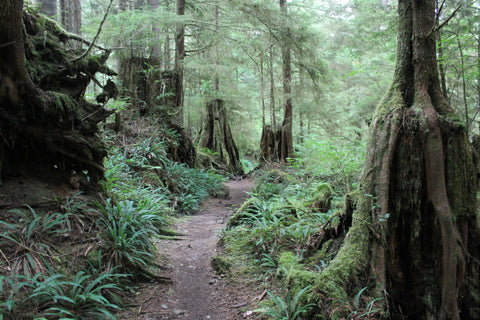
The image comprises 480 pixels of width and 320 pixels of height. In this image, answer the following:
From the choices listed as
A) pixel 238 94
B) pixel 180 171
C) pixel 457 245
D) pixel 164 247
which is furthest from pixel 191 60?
pixel 457 245

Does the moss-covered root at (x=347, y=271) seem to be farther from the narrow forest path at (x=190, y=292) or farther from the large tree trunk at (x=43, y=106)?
the large tree trunk at (x=43, y=106)

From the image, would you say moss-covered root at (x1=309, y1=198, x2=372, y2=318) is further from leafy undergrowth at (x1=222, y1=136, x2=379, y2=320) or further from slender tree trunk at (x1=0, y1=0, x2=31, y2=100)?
slender tree trunk at (x1=0, y1=0, x2=31, y2=100)

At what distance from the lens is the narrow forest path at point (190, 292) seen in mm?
3328

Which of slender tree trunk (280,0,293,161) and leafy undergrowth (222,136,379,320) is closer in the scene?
leafy undergrowth (222,136,379,320)

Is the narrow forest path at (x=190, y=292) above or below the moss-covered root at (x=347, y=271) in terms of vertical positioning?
below

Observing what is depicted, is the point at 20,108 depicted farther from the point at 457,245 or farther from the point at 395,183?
the point at 457,245

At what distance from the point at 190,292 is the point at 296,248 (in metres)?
1.69

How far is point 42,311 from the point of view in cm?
261

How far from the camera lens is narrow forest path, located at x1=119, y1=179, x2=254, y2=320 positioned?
333cm

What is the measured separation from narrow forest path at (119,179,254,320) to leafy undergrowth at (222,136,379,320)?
0.32 meters

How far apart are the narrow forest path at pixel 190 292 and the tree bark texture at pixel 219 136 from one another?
1051cm

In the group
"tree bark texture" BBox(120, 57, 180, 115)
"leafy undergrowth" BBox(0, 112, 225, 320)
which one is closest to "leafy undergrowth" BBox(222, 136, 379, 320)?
"leafy undergrowth" BBox(0, 112, 225, 320)

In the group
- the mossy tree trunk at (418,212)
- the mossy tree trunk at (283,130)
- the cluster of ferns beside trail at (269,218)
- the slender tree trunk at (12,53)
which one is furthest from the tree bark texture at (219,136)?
the mossy tree trunk at (418,212)

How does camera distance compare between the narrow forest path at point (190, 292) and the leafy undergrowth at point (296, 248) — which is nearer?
the leafy undergrowth at point (296, 248)
